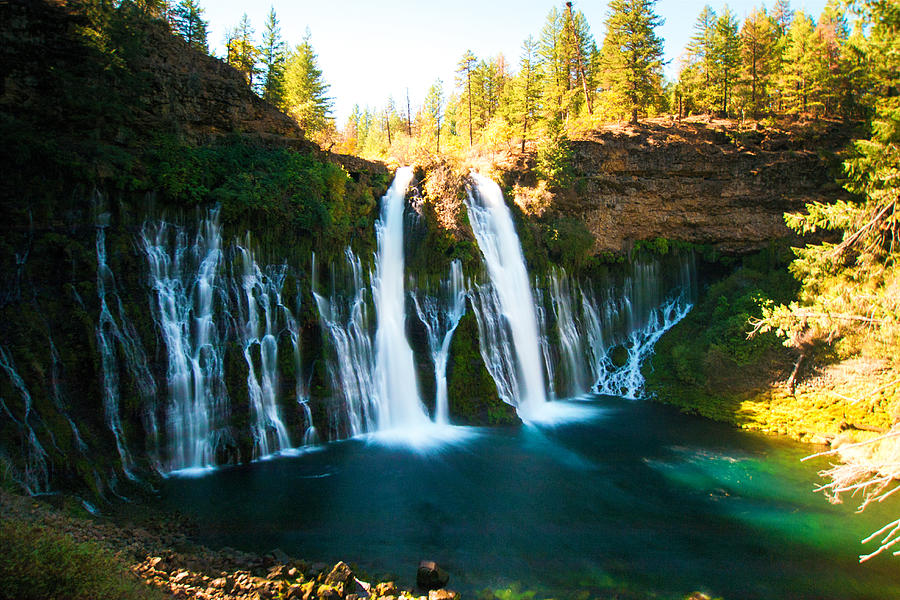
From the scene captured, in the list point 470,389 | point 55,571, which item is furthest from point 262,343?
point 55,571

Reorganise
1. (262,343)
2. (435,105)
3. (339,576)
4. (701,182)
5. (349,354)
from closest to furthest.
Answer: (339,576)
(262,343)
(349,354)
(701,182)
(435,105)

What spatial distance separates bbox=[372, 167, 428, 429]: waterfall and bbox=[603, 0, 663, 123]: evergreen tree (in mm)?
17965

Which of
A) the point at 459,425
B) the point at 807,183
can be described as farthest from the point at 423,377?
the point at 807,183

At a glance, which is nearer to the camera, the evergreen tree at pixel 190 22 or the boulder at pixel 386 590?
the boulder at pixel 386 590

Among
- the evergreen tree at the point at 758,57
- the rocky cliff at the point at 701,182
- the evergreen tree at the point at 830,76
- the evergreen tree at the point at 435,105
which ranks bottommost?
the rocky cliff at the point at 701,182

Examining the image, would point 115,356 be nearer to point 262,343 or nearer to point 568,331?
point 262,343

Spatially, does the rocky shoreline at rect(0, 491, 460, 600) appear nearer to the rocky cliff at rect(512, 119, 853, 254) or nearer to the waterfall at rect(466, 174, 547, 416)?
the waterfall at rect(466, 174, 547, 416)

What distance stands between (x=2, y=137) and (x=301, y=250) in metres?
7.40

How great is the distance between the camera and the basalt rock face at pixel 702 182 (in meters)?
24.8

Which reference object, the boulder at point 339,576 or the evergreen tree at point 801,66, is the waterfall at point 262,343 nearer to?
the boulder at point 339,576

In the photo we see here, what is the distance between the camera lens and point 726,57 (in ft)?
97.7

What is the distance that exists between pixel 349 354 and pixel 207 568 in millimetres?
8416

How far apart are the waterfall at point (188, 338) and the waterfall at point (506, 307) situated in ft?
29.9

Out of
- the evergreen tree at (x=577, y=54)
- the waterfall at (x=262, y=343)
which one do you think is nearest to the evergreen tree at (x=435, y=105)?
the evergreen tree at (x=577, y=54)
